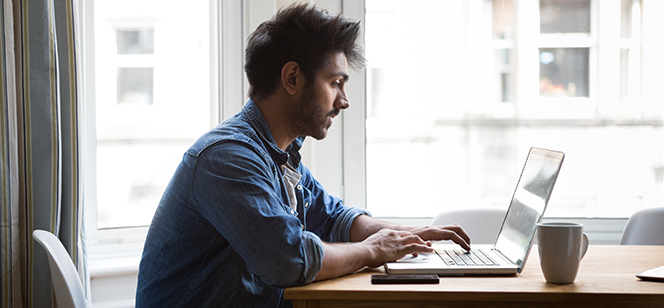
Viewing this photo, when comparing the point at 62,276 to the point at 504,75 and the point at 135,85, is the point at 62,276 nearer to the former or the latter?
the point at 135,85

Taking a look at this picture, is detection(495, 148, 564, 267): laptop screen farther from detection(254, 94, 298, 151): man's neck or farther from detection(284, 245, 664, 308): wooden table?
detection(254, 94, 298, 151): man's neck

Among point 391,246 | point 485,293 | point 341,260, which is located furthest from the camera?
point 391,246

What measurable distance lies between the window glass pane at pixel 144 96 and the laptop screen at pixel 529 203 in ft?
4.85

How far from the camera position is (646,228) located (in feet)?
6.44

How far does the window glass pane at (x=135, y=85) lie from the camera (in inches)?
91.7

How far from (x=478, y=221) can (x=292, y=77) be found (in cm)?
102

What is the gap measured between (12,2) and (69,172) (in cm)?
53

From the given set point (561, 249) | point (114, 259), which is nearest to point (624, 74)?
point (561, 249)

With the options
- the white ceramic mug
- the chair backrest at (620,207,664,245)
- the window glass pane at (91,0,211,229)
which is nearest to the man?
the white ceramic mug

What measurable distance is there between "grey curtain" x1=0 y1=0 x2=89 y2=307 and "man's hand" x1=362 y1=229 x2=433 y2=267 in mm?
1034

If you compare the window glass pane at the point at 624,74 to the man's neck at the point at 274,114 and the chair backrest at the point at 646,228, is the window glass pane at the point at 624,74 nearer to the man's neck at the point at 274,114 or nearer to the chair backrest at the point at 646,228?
the chair backrest at the point at 646,228

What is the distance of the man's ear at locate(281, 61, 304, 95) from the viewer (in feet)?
4.45

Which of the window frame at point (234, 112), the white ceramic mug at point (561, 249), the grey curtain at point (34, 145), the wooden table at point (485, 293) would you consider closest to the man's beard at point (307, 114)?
the wooden table at point (485, 293)

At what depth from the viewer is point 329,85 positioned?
1.39 metres
